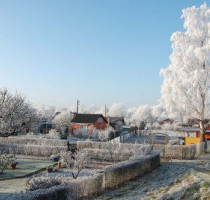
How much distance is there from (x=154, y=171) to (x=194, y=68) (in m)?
14.7

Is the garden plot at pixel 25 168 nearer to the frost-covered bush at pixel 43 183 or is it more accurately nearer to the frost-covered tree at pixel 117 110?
the frost-covered bush at pixel 43 183

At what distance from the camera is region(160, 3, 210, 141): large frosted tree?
96.3ft

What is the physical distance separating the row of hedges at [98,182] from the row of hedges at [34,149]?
11.3 metres

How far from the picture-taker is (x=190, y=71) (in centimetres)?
3034

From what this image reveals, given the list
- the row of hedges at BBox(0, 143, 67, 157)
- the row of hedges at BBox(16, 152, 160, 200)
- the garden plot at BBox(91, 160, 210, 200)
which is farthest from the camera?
the row of hedges at BBox(0, 143, 67, 157)

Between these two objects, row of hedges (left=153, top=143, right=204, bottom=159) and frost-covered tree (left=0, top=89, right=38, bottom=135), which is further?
row of hedges (left=153, top=143, right=204, bottom=159)

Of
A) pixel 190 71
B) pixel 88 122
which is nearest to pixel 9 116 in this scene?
pixel 190 71

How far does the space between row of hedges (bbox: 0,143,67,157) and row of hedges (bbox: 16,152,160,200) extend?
11350 mm

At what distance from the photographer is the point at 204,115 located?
30234mm

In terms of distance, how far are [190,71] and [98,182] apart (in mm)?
20138

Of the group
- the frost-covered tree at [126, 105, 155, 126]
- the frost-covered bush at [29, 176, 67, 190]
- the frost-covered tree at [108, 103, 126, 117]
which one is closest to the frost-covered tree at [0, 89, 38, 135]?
the frost-covered bush at [29, 176, 67, 190]

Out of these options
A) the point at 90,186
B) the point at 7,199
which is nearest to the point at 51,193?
the point at 7,199

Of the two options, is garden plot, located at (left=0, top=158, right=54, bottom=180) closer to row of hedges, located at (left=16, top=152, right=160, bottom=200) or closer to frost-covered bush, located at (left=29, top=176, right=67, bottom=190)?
frost-covered bush, located at (left=29, top=176, right=67, bottom=190)

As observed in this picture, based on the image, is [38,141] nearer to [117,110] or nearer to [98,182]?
[98,182]
